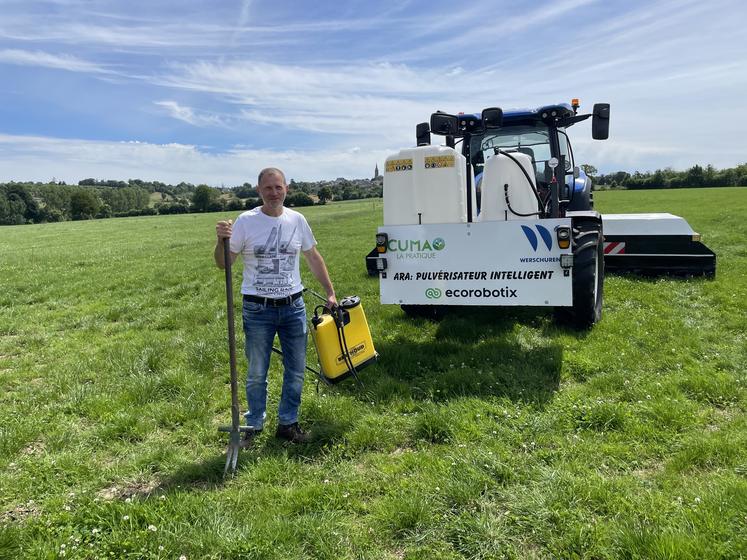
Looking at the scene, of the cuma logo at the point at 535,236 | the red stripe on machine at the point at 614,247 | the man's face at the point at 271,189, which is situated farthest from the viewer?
the red stripe on machine at the point at 614,247

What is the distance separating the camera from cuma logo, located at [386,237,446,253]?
17.6 feet

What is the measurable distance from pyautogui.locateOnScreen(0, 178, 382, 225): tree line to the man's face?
2337 inches

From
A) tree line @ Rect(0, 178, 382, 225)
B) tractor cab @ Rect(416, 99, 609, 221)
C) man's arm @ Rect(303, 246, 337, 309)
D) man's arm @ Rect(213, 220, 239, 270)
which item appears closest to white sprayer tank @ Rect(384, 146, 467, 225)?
tractor cab @ Rect(416, 99, 609, 221)

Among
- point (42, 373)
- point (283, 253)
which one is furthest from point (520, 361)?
A: point (42, 373)

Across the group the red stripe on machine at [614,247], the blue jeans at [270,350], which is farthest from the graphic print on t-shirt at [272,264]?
the red stripe on machine at [614,247]

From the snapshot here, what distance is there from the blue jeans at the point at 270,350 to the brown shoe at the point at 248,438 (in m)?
0.06

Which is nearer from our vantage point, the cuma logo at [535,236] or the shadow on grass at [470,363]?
the shadow on grass at [470,363]

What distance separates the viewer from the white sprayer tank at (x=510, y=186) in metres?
5.48

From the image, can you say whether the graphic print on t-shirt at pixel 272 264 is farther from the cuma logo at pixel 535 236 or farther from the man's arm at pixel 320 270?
the cuma logo at pixel 535 236

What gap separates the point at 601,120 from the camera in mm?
6211

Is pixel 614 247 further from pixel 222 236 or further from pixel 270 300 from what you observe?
pixel 222 236

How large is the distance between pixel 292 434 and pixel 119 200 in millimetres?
103228

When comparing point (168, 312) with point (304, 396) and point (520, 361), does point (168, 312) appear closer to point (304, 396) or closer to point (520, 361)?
point (304, 396)

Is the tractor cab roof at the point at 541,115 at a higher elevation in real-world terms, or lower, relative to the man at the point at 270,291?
higher
